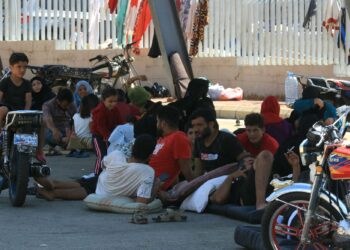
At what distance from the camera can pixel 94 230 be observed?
848cm

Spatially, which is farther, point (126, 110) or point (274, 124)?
point (126, 110)

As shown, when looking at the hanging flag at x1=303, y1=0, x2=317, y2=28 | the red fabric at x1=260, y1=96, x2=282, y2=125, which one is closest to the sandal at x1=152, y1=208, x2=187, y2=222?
the red fabric at x1=260, y1=96, x2=282, y2=125

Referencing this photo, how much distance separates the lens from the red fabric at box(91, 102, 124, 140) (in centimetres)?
1195

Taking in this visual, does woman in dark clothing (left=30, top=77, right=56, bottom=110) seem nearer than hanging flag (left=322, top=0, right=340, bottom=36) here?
Yes

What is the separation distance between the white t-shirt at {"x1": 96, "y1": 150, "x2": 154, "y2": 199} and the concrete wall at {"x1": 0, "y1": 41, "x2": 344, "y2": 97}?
12.1 m

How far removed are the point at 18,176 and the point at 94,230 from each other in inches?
53.9

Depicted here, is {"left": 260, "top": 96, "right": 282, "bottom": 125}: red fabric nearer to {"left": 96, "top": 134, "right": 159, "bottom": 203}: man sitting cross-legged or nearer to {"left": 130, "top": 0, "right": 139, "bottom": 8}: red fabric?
{"left": 96, "top": 134, "right": 159, "bottom": 203}: man sitting cross-legged

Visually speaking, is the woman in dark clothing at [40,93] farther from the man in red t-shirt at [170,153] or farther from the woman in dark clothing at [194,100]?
the man in red t-shirt at [170,153]

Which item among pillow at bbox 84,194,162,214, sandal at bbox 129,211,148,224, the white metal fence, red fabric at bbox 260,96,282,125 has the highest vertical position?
the white metal fence

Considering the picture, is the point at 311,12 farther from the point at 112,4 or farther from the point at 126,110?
the point at 126,110

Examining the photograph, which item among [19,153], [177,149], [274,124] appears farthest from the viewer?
[274,124]

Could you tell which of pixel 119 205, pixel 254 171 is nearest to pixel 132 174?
pixel 119 205

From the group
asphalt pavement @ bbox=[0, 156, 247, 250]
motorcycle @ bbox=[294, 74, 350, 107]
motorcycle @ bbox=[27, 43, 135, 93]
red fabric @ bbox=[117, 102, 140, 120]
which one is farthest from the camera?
motorcycle @ bbox=[27, 43, 135, 93]

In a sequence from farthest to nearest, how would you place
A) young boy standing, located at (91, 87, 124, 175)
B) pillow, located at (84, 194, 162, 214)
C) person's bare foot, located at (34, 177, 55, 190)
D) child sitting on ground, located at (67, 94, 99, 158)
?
child sitting on ground, located at (67, 94, 99, 158) < young boy standing, located at (91, 87, 124, 175) < person's bare foot, located at (34, 177, 55, 190) < pillow, located at (84, 194, 162, 214)
